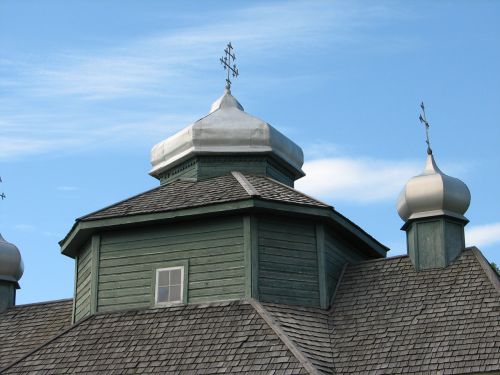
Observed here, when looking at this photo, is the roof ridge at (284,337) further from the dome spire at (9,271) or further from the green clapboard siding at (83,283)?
the dome spire at (9,271)

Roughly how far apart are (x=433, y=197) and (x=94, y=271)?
7.05m

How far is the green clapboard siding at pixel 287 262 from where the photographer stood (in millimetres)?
20891

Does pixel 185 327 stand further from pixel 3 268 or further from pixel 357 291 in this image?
pixel 3 268

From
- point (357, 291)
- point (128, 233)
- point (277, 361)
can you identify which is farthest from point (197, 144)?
point (277, 361)

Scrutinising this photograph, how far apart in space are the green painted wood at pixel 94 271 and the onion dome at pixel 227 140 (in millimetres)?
3156

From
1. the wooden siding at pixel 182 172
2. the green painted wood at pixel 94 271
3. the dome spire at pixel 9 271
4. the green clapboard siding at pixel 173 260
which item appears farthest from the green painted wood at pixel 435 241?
the dome spire at pixel 9 271

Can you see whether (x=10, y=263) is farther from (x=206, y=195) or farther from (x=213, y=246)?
(x=213, y=246)

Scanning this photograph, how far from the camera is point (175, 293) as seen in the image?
69.9 feet

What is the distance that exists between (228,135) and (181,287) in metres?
4.41

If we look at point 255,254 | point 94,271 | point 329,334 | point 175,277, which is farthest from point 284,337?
Result: point 94,271

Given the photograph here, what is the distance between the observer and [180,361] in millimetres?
19359

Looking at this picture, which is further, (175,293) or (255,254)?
(175,293)

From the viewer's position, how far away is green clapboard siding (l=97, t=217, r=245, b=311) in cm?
2098

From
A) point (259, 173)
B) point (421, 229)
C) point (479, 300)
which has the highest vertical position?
point (259, 173)
